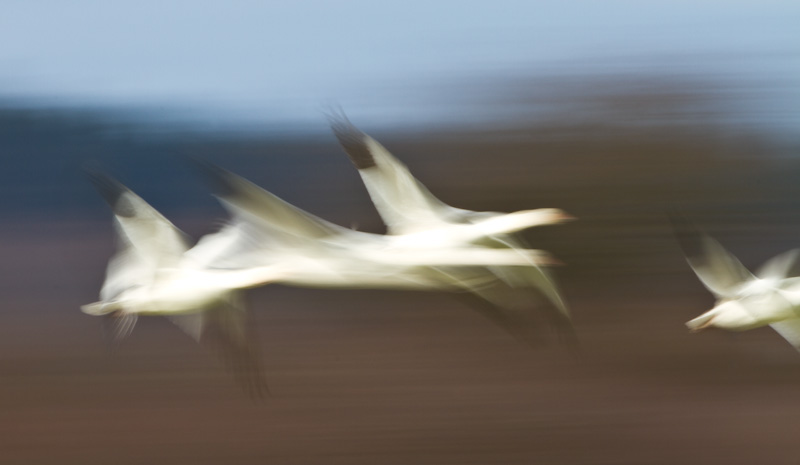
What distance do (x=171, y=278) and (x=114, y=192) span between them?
132 millimetres

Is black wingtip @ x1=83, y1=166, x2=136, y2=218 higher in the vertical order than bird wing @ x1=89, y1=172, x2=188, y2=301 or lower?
higher

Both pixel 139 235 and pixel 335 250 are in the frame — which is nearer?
pixel 335 250

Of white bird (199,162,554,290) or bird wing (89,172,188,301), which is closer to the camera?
white bird (199,162,554,290)

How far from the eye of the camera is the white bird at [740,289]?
2.48 ft

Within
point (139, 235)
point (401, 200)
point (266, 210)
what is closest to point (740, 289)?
point (401, 200)

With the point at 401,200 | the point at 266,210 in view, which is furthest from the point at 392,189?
the point at 266,210

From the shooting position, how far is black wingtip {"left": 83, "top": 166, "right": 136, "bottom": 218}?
2.73 ft

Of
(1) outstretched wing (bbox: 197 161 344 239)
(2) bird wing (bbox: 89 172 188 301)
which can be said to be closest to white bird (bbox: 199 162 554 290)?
(1) outstretched wing (bbox: 197 161 344 239)

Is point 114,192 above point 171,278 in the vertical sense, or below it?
above

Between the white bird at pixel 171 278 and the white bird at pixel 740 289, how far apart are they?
17.2 inches

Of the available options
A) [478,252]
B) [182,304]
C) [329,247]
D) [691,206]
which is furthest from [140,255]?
[691,206]

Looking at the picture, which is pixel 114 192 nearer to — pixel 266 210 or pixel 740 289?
pixel 266 210

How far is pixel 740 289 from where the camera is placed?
2.68 ft

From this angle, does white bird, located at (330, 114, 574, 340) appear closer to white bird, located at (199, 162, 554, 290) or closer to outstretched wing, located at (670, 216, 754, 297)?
white bird, located at (199, 162, 554, 290)
